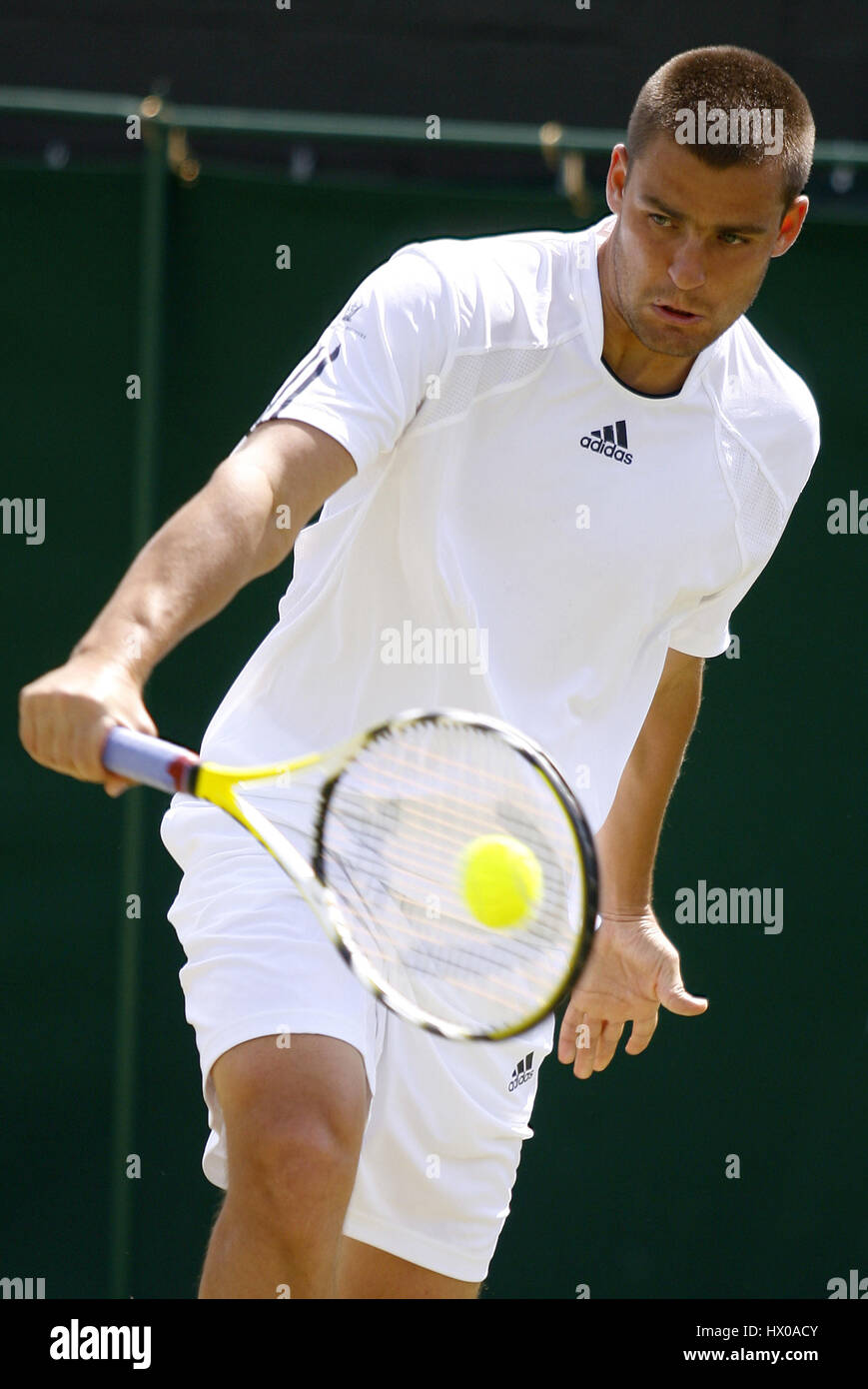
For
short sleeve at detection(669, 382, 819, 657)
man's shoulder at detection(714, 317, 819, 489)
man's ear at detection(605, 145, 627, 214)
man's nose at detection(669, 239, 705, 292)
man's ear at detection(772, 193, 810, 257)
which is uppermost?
man's ear at detection(605, 145, 627, 214)

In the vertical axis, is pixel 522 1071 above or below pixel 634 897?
below

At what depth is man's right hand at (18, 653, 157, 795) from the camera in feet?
6.00

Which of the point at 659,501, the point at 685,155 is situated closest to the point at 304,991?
the point at 659,501

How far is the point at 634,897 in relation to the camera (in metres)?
3.13

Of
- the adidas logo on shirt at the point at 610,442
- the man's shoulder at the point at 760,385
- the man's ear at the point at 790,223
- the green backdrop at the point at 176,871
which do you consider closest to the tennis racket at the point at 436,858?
the adidas logo on shirt at the point at 610,442

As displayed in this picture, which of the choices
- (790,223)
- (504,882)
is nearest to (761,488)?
(790,223)

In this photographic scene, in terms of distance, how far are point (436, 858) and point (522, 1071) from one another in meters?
0.67

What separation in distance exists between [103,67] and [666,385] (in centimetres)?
220

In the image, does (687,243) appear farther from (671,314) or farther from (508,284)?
(508,284)

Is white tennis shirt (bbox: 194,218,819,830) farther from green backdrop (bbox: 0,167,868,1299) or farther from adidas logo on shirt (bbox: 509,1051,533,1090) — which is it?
green backdrop (bbox: 0,167,868,1299)

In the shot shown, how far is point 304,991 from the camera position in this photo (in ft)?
8.05

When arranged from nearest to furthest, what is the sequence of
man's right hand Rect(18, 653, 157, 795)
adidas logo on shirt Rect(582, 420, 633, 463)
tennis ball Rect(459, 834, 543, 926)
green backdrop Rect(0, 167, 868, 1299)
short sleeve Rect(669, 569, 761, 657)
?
man's right hand Rect(18, 653, 157, 795) < tennis ball Rect(459, 834, 543, 926) < adidas logo on shirt Rect(582, 420, 633, 463) < short sleeve Rect(669, 569, 761, 657) < green backdrop Rect(0, 167, 868, 1299)

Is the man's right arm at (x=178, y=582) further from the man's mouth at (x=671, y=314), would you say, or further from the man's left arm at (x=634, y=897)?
the man's left arm at (x=634, y=897)

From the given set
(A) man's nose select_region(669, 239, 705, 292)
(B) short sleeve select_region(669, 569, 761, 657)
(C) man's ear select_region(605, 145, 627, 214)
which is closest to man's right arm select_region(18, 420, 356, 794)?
(A) man's nose select_region(669, 239, 705, 292)
